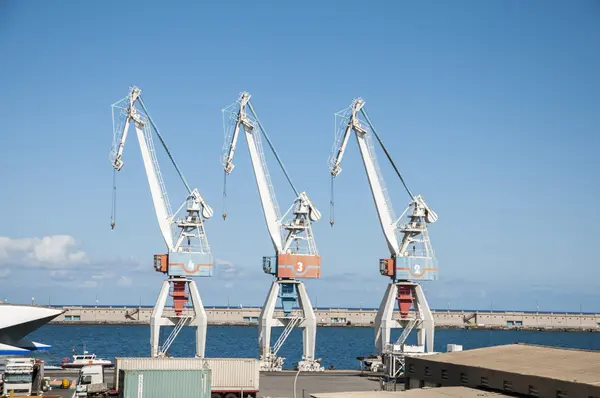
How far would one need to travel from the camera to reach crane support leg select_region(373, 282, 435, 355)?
10300cm

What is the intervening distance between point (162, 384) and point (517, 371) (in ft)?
71.7

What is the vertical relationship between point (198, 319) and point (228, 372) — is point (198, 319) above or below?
above

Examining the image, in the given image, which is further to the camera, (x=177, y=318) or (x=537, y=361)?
(x=177, y=318)

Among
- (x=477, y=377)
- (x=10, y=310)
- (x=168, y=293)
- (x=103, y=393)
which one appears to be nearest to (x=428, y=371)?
(x=477, y=377)

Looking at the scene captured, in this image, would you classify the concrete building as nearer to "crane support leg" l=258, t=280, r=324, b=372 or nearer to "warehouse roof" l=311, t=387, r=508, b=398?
"warehouse roof" l=311, t=387, r=508, b=398

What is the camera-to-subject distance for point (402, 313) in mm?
105188

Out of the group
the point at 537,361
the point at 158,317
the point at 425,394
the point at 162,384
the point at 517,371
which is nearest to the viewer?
the point at 425,394

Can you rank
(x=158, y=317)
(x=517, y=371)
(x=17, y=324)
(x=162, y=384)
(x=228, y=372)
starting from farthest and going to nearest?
(x=158, y=317), (x=17, y=324), (x=228, y=372), (x=162, y=384), (x=517, y=371)

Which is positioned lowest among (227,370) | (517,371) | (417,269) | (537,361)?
(227,370)

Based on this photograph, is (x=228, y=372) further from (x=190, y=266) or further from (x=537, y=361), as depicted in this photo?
(x=190, y=266)

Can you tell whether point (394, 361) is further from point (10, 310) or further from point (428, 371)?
point (10, 310)

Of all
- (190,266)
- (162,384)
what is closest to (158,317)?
(190,266)

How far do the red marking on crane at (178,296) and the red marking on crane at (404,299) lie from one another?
24.0 metres

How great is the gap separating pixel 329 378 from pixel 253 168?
28.0 metres
